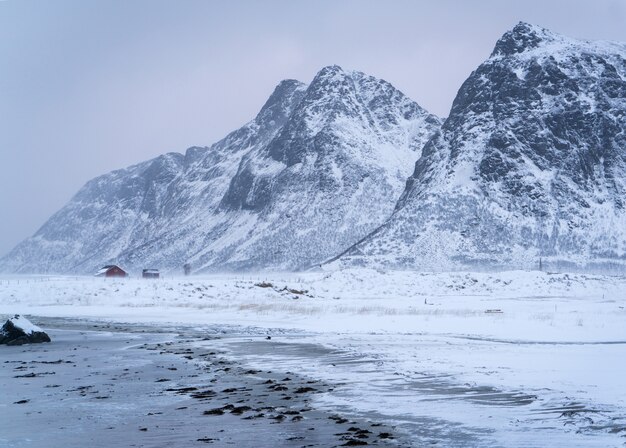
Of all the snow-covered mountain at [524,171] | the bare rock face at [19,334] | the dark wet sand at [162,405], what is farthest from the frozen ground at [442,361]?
the snow-covered mountain at [524,171]

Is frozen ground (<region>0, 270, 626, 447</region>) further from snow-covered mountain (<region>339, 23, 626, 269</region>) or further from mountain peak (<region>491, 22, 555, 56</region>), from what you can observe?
mountain peak (<region>491, 22, 555, 56</region>)

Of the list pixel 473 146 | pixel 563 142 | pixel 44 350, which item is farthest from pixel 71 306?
pixel 563 142

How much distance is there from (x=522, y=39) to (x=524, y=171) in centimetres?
5209

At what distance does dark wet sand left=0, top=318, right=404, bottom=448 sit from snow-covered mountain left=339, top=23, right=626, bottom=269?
114392mm

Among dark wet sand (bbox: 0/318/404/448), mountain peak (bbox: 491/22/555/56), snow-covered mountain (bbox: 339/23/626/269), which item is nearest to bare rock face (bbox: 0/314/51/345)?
dark wet sand (bbox: 0/318/404/448)

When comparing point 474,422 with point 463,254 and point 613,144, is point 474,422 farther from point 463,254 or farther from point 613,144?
point 613,144

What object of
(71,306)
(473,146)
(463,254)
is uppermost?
(473,146)

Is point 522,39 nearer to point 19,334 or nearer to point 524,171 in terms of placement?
point 524,171

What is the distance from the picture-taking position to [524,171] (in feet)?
499

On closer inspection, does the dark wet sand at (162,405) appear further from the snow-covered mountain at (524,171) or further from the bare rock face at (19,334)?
the snow-covered mountain at (524,171)

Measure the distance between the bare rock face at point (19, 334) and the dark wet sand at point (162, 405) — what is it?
422cm

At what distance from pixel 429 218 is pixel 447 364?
130 meters

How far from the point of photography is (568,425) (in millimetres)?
9156

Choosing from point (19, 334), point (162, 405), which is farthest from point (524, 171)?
point (162, 405)
